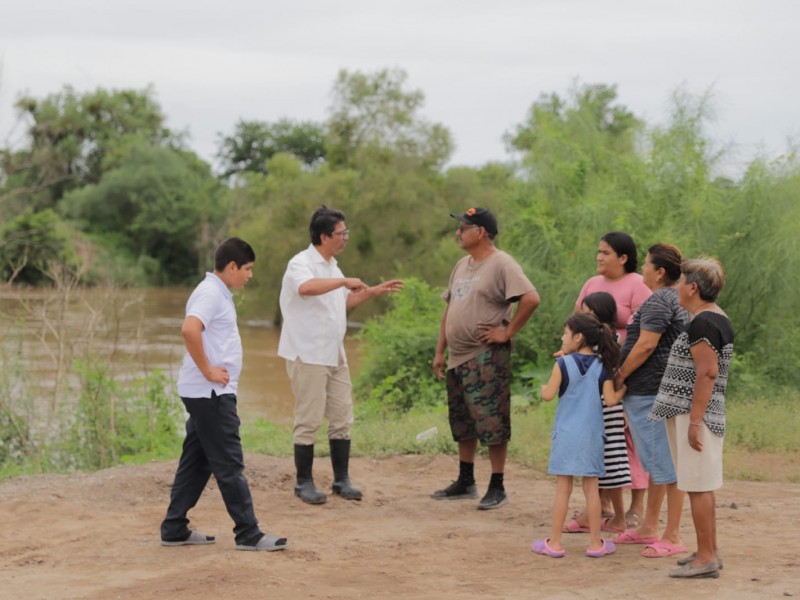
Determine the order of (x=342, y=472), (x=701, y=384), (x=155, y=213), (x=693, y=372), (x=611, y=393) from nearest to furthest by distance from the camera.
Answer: (x=701, y=384)
(x=693, y=372)
(x=611, y=393)
(x=342, y=472)
(x=155, y=213)

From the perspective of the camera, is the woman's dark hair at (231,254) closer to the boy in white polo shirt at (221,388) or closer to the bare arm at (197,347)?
the boy in white polo shirt at (221,388)

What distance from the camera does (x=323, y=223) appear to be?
Result: 6.91 metres

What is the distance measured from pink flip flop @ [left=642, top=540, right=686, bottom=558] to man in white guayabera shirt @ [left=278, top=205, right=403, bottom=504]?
2246 mm

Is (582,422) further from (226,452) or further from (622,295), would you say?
(226,452)

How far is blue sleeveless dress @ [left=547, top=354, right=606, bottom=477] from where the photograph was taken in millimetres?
5551

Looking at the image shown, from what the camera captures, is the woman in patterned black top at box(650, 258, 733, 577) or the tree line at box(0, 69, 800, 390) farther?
the tree line at box(0, 69, 800, 390)

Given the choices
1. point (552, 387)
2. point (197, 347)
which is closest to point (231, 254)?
point (197, 347)

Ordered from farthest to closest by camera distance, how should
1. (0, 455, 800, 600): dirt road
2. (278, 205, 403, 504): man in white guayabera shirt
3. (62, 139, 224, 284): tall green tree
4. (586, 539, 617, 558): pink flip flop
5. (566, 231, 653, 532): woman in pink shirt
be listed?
1. (62, 139, 224, 284): tall green tree
2. (278, 205, 403, 504): man in white guayabera shirt
3. (566, 231, 653, 532): woman in pink shirt
4. (586, 539, 617, 558): pink flip flop
5. (0, 455, 800, 600): dirt road

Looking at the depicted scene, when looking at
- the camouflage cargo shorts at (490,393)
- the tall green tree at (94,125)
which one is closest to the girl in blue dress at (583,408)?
the camouflage cargo shorts at (490,393)

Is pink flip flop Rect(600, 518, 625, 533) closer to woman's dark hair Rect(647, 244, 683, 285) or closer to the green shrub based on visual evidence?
woman's dark hair Rect(647, 244, 683, 285)

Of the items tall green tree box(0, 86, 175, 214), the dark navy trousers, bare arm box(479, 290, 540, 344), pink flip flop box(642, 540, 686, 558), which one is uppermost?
tall green tree box(0, 86, 175, 214)

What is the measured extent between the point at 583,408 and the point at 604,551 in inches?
30.1

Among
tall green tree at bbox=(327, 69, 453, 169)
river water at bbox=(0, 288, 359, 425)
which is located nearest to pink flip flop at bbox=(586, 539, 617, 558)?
river water at bbox=(0, 288, 359, 425)

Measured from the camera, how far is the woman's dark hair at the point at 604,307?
226 inches
